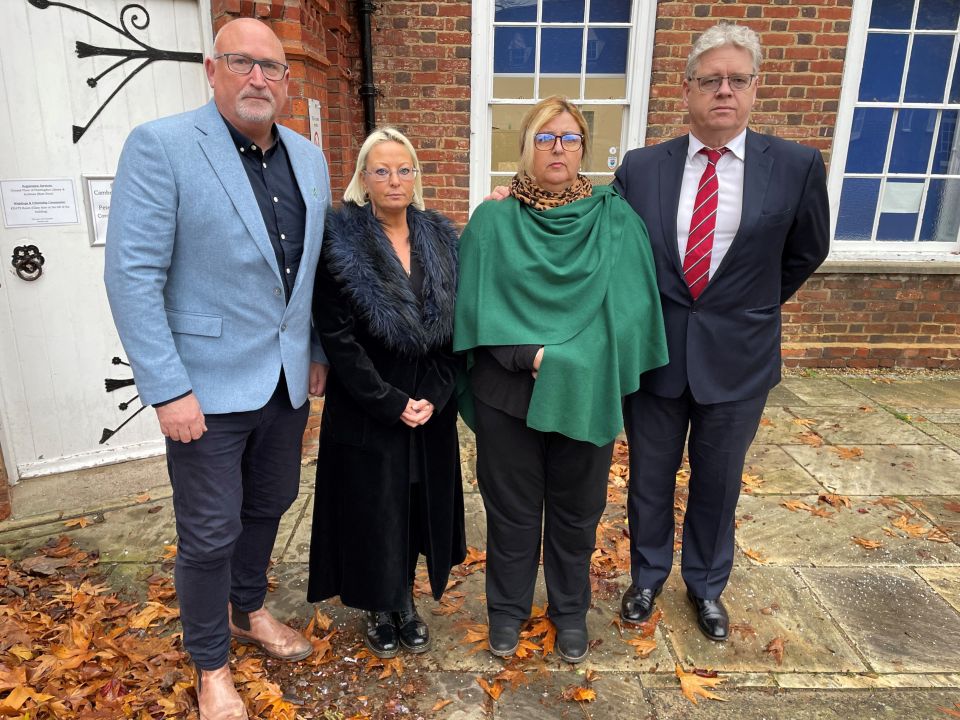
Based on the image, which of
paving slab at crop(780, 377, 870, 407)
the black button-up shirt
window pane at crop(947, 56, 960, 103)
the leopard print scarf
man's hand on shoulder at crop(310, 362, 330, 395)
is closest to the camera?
the black button-up shirt

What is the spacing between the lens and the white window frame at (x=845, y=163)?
541 centimetres

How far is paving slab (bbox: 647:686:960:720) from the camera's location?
237cm

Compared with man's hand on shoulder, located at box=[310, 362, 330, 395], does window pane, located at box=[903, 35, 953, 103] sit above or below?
above

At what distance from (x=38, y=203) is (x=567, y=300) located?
3.00 metres

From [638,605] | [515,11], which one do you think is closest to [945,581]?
[638,605]

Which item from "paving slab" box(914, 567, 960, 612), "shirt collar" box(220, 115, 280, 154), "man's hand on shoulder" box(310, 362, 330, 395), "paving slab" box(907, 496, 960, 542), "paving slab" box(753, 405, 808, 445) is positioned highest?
"shirt collar" box(220, 115, 280, 154)

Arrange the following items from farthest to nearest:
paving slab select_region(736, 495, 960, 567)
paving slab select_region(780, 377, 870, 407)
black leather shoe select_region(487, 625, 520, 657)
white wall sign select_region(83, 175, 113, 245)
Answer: paving slab select_region(780, 377, 870, 407) → white wall sign select_region(83, 175, 113, 245) → paving slab select_region(736, 495, 960, 567) → black leather shoe select_region(487, 625, 520, 657)

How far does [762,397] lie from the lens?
8.73 ft

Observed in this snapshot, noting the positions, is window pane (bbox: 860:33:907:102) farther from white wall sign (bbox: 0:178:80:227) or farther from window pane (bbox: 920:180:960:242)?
white wall sign (bbox: 0:178:80:227)

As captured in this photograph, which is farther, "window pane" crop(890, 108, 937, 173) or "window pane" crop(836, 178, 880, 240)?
"window pane" crop(836, 178, 880, 240)

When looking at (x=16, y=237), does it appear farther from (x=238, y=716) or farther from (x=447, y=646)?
(x=447, y=646)

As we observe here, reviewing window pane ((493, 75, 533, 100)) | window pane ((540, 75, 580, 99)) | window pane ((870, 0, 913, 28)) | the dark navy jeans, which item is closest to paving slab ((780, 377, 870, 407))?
window pane ((870, 0, 913, 28))

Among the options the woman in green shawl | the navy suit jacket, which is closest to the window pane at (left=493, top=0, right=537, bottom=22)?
the navy suit jacket

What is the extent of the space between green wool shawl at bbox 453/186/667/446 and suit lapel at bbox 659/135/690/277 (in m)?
0.17
